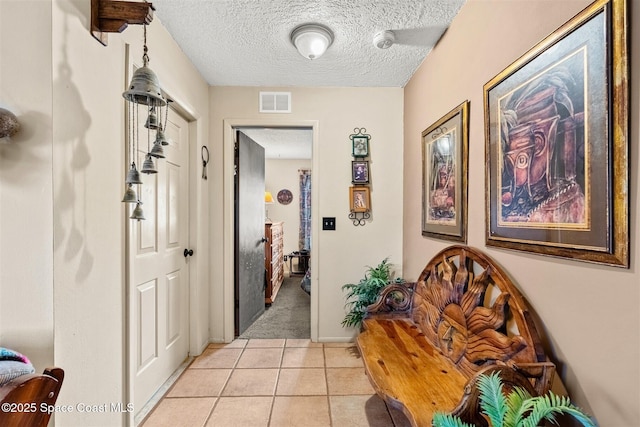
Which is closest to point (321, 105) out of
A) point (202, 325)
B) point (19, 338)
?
point (202, 325)

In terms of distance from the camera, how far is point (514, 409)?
0.84 m

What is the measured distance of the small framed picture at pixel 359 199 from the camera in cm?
264

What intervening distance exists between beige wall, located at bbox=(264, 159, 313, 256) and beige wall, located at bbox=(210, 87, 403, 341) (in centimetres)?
321

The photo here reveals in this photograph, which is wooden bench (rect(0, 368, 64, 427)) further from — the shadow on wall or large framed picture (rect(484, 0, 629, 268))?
large framed picture (rect(484, 0, 629, 268))

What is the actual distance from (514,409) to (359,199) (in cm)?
195

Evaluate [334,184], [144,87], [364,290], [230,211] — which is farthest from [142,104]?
[364,290]

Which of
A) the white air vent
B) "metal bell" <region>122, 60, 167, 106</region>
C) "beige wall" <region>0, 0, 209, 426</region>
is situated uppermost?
the white air vent

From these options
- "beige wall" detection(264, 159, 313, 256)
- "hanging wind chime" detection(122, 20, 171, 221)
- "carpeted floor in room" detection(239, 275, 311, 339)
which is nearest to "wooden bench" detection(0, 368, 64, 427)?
"hanging wind chime" detection(122, 20, 171, 221)

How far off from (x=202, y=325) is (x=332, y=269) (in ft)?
4.12

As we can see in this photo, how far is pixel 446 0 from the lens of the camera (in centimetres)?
162

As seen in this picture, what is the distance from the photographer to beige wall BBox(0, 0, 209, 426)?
0.99 meters

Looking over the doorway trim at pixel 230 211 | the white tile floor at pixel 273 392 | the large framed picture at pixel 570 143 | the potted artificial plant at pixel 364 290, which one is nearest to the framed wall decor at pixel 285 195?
the doorway trim at pixel 230 211

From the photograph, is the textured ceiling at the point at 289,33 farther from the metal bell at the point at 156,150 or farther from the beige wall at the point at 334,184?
the metal bell at the point at 156,150

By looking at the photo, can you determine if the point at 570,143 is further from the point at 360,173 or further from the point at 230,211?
the point at 230,211
